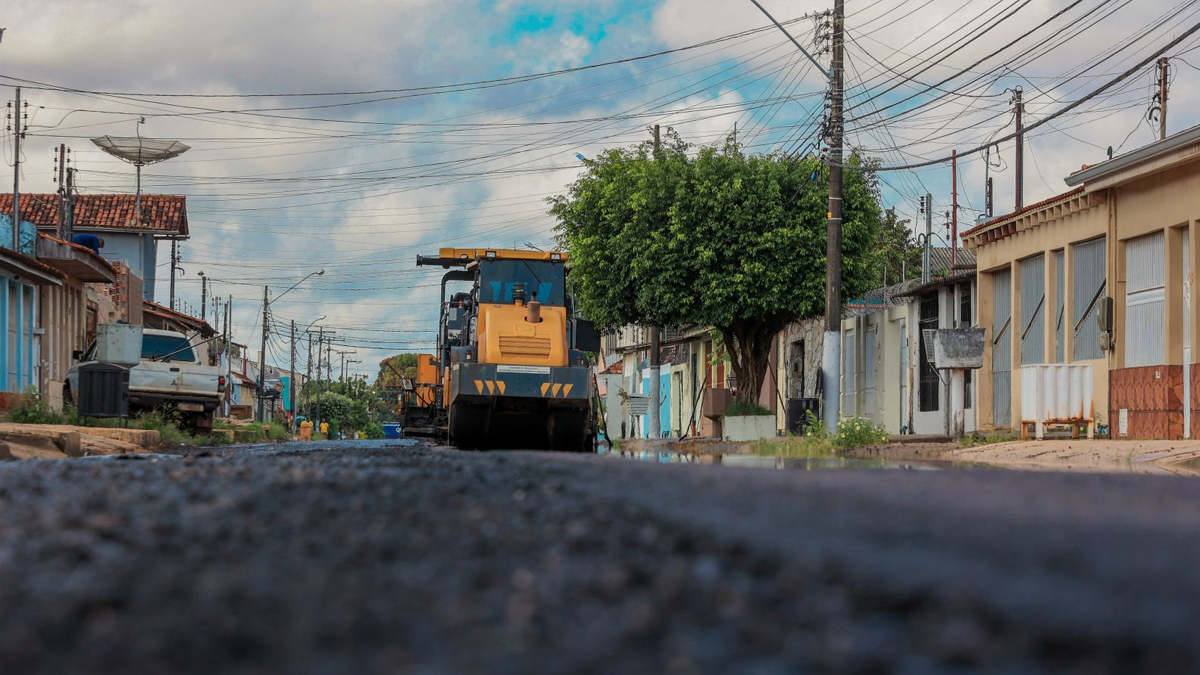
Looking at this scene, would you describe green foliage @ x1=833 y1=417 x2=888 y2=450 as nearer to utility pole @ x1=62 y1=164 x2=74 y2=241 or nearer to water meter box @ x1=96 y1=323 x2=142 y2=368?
water meter box @ x1=96 y1=323 x2=142 y2=368

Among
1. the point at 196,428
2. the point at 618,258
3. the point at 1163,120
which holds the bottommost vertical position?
the point at 196,428

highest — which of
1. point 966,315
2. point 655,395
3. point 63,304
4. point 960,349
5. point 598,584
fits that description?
point 63,304

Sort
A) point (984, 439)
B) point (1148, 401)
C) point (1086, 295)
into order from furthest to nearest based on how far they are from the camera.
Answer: point (1086, 295) → point (1148, 401) → point (984, 439)

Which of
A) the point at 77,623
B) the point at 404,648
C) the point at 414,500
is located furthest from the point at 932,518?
the point at 77,623

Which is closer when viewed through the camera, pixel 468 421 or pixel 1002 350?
pixel 468 421

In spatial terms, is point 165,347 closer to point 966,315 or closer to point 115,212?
point 966,315

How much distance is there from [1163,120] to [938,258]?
776 inches

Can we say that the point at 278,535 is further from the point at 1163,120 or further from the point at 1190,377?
the point at 1163,120

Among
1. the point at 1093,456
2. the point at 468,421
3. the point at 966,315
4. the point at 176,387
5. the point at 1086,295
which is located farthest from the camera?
the point at 966,315

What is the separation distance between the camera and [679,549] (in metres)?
3.26

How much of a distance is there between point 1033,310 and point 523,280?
418 inches

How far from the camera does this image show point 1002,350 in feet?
84.9

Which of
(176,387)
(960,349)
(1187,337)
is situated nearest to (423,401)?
(176,387)

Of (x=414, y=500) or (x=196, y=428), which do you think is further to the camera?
(x=196, y=428)
